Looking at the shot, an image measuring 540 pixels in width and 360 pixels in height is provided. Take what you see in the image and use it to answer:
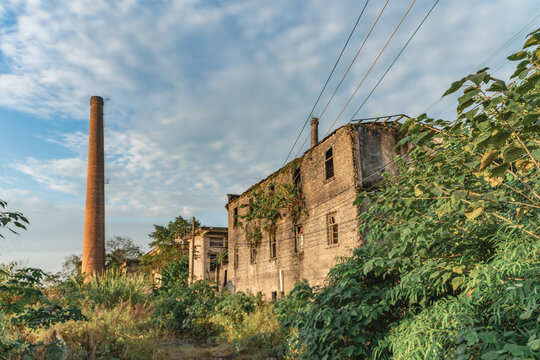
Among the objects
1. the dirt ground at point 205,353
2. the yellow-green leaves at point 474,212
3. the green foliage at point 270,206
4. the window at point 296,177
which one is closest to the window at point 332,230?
the green foliage at point 270,206

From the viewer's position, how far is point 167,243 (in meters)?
39.8

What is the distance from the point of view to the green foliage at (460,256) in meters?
2.21

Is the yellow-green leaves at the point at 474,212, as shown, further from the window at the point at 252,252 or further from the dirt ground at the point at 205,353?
the window at the point at 252,252

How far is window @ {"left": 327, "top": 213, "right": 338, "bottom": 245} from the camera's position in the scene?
14.8 meters

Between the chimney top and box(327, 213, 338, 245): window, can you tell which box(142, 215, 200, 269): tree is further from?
box(327, 213, 338, 245): window

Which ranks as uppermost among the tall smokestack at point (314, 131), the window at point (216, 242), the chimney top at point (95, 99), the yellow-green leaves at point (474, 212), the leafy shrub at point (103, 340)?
the chimney top at point (95, 99)

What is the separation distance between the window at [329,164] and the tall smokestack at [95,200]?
1670 cm

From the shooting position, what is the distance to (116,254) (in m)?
42.4

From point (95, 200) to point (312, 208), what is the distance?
16.5 m

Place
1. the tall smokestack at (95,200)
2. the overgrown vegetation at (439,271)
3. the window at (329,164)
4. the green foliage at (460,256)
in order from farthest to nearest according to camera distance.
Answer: the tall smokestack at (95,200), the window at (329,164), the overgrown vegetation at (439,271), the green foliage at (460,256)

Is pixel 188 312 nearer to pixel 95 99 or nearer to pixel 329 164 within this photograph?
pixel 329 164

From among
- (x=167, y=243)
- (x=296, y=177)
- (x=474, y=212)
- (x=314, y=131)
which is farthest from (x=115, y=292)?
(x=167, y=243)

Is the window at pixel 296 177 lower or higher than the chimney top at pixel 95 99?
lower

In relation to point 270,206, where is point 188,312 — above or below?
below
